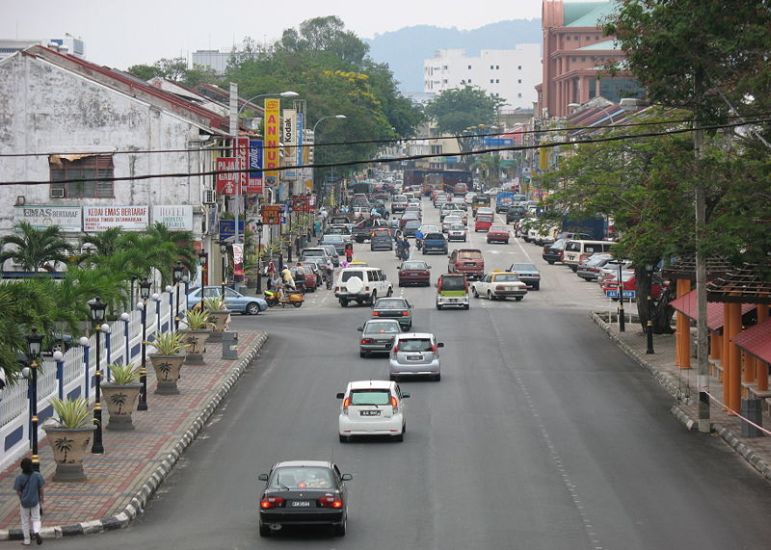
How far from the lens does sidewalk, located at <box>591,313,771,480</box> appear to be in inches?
1254

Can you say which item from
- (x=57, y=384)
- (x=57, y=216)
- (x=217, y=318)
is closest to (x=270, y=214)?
(x=57, y=216)

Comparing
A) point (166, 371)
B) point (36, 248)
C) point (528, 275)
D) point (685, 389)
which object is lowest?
point (685, 389)

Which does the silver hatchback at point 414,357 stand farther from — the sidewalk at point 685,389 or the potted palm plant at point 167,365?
the sidewalk at point 685,389

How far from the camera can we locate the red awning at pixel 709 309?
135 feet

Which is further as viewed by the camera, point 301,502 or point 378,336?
point 378,336

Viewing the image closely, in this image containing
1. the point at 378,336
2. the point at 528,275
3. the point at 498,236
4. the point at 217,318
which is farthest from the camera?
the point at 498,236

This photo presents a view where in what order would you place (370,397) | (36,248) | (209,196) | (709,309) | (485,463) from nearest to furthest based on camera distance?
(485,463) → (370,397) → (709,309) → (36,248) → (209,196)

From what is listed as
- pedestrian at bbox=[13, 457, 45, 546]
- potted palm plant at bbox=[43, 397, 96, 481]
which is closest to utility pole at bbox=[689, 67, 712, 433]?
potted palm plant at bbox=[43, 397, 96, 481]

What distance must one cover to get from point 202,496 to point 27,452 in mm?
5311

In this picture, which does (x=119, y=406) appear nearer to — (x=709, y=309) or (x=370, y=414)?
(x=370, y=414)

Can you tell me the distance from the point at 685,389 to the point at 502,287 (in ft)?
94.0

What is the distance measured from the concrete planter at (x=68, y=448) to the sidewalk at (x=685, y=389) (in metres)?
13.5

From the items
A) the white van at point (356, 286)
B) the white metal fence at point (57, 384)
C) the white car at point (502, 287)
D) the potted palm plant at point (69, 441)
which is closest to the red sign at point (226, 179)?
the white van at point (356, 286)

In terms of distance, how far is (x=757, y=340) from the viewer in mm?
34469
